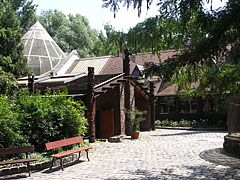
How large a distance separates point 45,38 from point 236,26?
34.5 meters

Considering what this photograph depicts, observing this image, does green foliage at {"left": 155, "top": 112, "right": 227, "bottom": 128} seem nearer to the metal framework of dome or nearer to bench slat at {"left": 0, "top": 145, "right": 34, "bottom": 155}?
the metal framework of dome

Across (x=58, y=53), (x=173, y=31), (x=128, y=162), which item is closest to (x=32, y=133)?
(x=128, y=162)

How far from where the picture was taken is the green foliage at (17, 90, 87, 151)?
1127cm

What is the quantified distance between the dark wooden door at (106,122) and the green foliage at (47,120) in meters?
6.81

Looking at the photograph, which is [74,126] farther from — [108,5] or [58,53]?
[58,53]

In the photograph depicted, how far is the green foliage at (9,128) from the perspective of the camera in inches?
387

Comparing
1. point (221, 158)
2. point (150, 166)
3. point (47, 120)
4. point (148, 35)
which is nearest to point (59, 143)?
point (47, 120)

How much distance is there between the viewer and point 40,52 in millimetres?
35906

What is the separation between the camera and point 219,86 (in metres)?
8.99

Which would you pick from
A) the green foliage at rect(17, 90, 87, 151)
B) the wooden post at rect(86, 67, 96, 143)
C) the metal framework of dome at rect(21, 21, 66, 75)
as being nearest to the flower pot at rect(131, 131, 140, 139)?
the wooden post at rect(86, 67, 96, 143)

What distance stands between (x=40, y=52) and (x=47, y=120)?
84.7 feet

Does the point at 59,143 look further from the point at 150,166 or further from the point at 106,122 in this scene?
the point at 106,122

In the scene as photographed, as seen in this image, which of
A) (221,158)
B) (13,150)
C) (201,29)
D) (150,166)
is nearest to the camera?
(201,29)

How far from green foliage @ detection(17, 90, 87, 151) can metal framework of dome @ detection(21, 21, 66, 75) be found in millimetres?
23281
